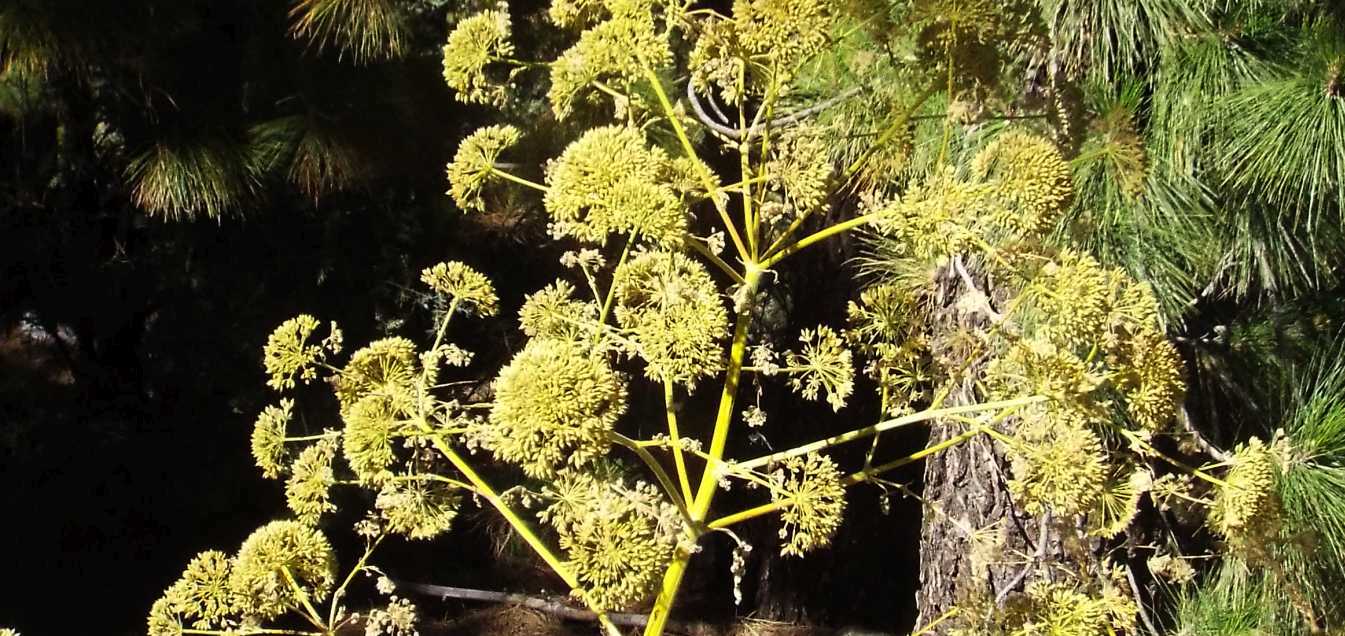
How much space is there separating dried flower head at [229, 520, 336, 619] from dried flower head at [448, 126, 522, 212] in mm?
261

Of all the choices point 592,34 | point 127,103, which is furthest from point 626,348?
point 127,103

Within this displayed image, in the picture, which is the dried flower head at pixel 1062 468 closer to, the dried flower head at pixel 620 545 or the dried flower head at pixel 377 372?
→ the dried flower head at pixel 620 545

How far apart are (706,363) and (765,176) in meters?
0.12

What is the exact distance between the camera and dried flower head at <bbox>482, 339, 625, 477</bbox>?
571 millimetres

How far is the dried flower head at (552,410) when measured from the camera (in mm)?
571

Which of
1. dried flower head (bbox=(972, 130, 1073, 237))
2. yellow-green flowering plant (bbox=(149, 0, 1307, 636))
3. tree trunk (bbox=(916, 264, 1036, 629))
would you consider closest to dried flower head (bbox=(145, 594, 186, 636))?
yellow-green flowering plant (bbox=(149, 0, 1307, 636))

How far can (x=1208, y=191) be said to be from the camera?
1225mm

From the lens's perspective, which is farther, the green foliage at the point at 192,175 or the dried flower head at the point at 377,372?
the green foliage at the point at 192,175

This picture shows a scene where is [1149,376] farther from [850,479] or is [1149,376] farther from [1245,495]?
[850,479]

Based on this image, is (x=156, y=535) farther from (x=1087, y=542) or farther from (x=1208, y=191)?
(x=1208, y=191)

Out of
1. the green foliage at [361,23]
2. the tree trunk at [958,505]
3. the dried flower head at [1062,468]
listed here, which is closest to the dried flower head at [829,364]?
the dried flower head at [1062,468]

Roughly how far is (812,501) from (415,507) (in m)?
0.26

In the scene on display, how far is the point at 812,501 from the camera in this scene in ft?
2.16

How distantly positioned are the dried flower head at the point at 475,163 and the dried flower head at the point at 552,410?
0.19 meters
